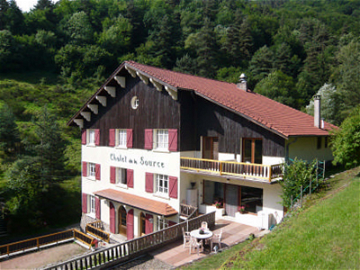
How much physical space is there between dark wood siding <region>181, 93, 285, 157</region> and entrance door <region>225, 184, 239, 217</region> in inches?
80.6

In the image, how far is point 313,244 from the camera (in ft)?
24.5

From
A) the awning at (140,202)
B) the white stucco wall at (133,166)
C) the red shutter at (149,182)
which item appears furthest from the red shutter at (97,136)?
the red shutter at (149,182)

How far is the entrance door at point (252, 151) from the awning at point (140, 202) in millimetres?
5114

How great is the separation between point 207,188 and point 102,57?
189 ft

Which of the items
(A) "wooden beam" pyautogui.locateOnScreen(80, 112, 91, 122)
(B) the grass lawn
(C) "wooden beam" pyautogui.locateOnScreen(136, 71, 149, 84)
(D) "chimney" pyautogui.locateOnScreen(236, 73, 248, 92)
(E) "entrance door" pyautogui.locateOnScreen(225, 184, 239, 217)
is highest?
(D) "chimney" pyautogui.locateOnScreen(236, 73, 248, 92)

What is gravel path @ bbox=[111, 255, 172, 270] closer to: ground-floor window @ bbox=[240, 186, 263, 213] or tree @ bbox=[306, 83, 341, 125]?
ground-floor window @ bbox=[240, 186, 263, 213]

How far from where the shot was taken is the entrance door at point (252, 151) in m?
14.6

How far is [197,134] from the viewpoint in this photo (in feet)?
55.2

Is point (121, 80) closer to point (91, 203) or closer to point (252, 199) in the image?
point (91, 203)

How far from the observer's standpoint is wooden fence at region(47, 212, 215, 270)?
494 inches

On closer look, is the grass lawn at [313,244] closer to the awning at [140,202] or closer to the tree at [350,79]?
the awning at [140,202]

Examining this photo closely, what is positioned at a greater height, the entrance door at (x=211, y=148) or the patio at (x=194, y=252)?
the entrance door at (x=211, y=148)

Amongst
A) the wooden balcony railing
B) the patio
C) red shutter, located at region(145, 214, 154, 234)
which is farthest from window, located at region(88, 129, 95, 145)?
the patio

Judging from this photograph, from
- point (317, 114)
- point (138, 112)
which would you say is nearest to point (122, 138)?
point (138, 112)
